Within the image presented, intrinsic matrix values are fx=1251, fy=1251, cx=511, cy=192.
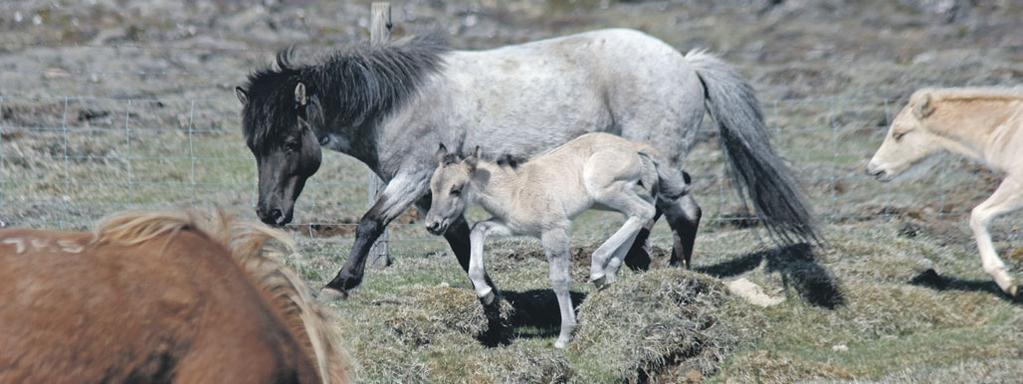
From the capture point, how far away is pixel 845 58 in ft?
84.5

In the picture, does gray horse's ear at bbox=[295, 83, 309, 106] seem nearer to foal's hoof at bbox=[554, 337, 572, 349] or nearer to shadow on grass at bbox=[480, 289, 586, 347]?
shadow on grass at bbox=[480, 289, 586, 347]

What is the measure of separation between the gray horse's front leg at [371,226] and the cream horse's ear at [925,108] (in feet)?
12.1

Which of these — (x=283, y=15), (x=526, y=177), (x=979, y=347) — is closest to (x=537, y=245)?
(x=526, y=177)

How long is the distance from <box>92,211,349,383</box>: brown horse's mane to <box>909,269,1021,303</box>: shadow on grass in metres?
6.08

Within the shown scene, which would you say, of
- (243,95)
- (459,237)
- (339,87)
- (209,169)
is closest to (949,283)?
(459,237)

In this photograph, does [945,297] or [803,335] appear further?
[945,297]

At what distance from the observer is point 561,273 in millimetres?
7840

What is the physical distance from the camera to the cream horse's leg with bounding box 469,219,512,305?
7.71 m

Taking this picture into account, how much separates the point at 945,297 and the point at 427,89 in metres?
3.77

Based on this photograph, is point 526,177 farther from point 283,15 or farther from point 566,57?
point 283,15

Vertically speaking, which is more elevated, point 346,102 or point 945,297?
point 346,102

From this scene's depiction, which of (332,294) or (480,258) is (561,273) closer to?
(480,258)

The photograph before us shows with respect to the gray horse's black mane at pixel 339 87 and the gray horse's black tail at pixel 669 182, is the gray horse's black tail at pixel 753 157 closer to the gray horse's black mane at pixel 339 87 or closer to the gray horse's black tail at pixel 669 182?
the gray horse's black tail at pixel 669 182

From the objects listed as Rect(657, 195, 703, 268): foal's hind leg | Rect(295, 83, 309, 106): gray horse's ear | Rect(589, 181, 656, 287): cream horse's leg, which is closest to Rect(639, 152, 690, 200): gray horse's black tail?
Rect(657, 195, 703, 268): foal's hind leg
